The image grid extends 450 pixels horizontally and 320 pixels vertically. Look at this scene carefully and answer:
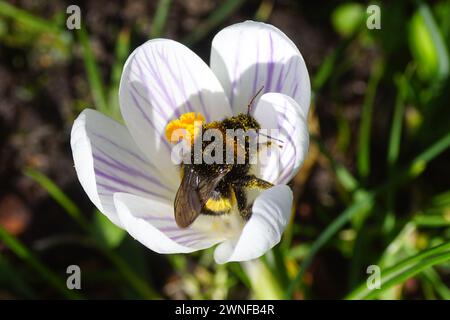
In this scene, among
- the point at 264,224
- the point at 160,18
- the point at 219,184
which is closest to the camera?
the point at 264,224

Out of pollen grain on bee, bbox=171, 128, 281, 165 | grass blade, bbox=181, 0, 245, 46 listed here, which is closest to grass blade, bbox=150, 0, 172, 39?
grass blade, bbox=181, 0, 245, 46

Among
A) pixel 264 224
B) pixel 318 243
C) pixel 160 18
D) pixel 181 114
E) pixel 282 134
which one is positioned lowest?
pixel 264 224

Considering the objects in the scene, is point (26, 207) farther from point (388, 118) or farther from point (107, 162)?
point (388, 118)

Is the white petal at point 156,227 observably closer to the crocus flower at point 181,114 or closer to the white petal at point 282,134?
the crocus flower at point 181,114

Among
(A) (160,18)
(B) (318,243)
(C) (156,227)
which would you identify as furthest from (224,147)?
(A) (160,18)

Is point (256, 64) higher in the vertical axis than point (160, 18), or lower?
lower

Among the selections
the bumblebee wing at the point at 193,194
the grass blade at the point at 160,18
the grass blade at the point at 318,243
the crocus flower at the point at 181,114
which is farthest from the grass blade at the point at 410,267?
the grass blade at the point at 160,18

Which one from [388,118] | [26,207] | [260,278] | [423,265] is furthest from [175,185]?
[388,118]

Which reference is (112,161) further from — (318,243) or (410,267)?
(410,267)
